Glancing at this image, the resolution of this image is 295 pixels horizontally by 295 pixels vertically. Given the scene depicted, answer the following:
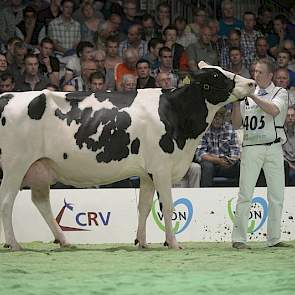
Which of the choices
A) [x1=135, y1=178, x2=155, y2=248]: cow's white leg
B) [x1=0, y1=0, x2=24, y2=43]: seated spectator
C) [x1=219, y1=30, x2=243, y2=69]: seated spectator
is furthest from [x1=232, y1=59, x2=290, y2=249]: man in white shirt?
[x1=0, y1=0, x2=24, y2=43]: seated spectator

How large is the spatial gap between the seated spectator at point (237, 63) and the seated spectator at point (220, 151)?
107 inches

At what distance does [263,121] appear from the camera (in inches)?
458

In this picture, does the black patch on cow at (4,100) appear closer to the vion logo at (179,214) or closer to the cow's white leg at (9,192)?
the cow's white leg at (9,192)

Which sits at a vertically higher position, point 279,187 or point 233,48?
point 233,48

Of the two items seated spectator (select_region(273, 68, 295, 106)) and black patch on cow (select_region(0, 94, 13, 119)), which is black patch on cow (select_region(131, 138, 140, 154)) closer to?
A: black patch on cow (select_region(0, 94, 13, 119))

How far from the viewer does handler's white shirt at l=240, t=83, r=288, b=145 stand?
1160 centimetres

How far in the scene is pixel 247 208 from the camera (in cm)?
1162

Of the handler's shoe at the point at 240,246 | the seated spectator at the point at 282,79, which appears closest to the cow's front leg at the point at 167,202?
the handler's shoe at the point at 240,246

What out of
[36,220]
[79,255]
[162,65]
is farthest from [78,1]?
[79,255]

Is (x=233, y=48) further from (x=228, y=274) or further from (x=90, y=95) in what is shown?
(x=228, y=274)

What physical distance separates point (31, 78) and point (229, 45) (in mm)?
4567

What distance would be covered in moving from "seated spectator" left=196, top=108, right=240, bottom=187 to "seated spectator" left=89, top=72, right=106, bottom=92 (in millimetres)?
1908

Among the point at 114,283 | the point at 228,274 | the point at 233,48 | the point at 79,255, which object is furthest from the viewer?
the point at 233,48

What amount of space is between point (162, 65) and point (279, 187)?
244 inches
